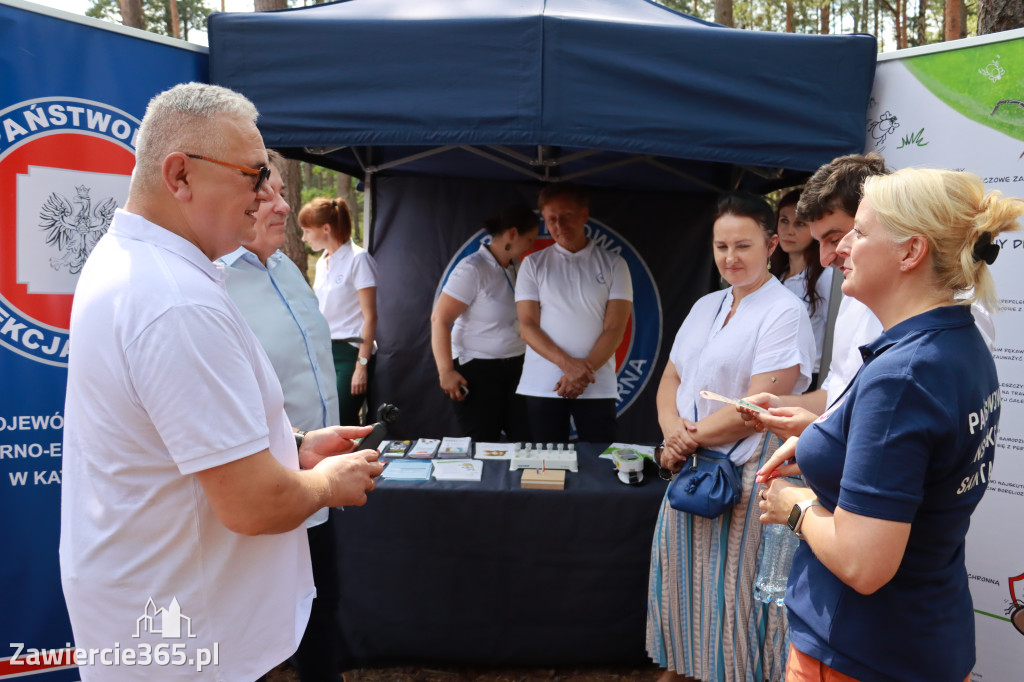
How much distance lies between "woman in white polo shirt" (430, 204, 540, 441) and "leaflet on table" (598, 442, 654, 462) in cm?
110

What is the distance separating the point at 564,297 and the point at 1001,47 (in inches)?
74.7

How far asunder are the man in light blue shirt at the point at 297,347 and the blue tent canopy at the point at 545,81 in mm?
543

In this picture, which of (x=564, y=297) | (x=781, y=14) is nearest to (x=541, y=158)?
(x=564, y=297)

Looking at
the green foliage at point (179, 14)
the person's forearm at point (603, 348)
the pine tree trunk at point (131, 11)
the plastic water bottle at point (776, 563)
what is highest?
the green foliage at point (179, 14)

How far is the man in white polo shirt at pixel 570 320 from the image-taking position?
3330 millimetres

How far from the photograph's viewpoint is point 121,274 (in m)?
1.04

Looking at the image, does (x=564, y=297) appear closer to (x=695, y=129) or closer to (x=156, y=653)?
(x=695, y=129)

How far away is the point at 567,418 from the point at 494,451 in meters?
0.68

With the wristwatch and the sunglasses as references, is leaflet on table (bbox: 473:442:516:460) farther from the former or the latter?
the sunglasses

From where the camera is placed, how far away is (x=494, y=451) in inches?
111

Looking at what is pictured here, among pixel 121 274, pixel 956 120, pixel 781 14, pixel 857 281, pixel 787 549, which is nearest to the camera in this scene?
pixel 121 274

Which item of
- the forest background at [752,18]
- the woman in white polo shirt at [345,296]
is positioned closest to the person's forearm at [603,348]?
the woman in white polo shirt at [345,296]

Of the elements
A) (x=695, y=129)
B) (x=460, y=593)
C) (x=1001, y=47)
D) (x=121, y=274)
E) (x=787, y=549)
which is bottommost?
(x=460, y=593)

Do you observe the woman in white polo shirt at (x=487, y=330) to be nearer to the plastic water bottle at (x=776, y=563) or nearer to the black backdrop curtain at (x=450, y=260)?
the black backdrop curtain at (x=450, y=260)
